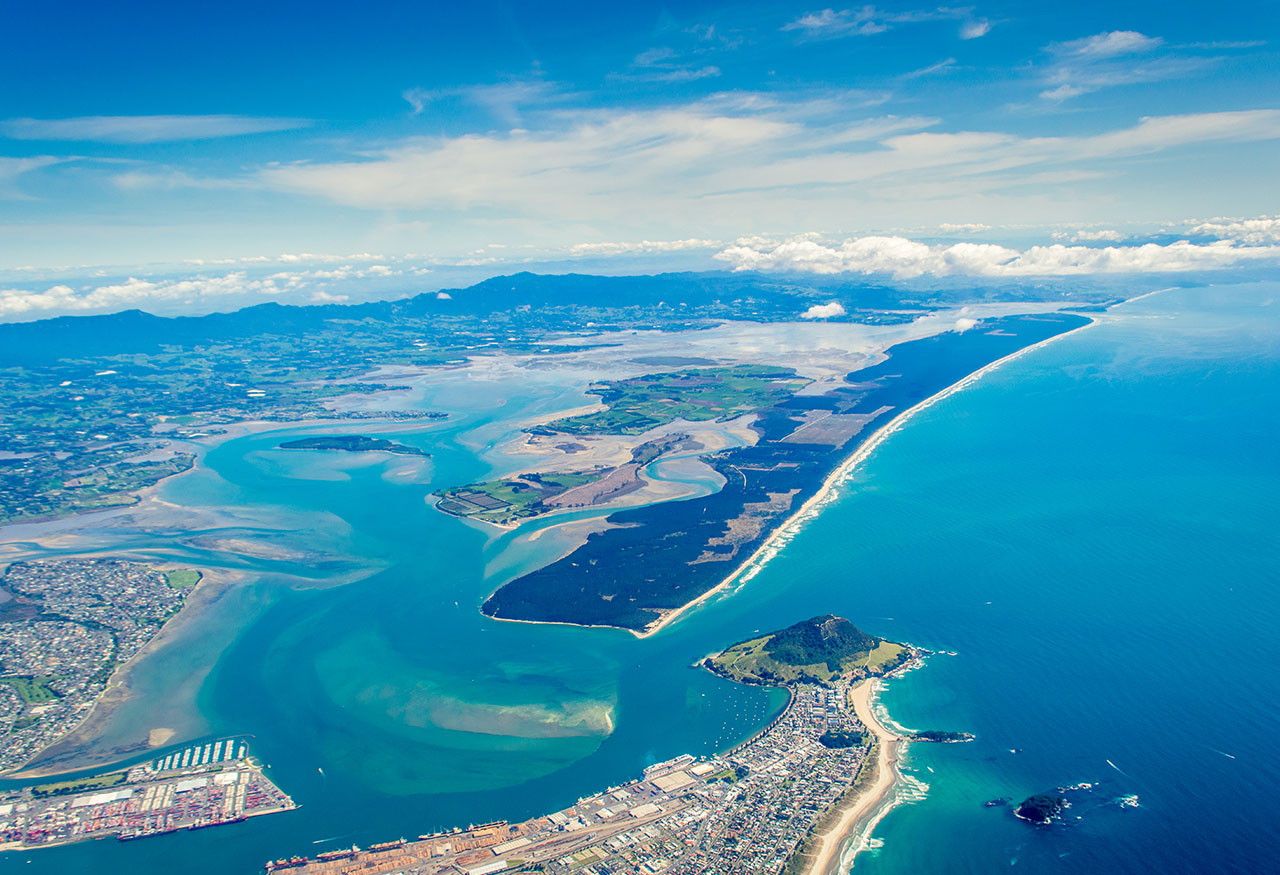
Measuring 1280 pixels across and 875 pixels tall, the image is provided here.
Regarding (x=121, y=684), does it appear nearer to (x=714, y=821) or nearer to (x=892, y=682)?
(x=714, y=821)

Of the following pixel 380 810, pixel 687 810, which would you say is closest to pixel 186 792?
pixel 380 810

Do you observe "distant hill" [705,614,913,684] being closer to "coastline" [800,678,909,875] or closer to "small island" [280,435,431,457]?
"coastline" [800,678,909,875]

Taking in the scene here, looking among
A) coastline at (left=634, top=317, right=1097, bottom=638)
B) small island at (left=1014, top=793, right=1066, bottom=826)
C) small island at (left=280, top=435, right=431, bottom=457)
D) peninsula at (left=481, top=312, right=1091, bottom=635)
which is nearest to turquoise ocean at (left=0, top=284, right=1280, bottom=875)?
small island at (left=1014, top=793, right=1066, bottom=826)

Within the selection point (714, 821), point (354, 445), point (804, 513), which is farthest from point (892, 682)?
point (354, 445)

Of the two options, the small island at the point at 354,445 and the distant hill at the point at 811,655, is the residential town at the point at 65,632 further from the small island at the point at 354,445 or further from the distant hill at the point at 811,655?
the small island at the point at 354,445

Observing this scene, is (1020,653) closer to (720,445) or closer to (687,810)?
(687,810)
